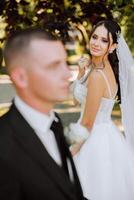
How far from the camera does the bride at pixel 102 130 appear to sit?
15.3ft

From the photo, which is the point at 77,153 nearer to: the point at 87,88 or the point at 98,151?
the point at 98,151

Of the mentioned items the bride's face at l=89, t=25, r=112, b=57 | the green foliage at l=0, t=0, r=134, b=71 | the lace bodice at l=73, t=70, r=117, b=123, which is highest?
the green foliage at l=0, t=0, r=134, b=71

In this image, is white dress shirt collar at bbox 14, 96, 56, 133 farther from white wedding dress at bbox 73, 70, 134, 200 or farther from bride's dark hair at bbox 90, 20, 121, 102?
bride's dark hair at bbox 90, 20, 121, 102

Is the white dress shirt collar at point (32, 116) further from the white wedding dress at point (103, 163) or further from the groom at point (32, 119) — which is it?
the white wedding dress at point (103, 163)

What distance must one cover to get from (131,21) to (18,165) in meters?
5.97

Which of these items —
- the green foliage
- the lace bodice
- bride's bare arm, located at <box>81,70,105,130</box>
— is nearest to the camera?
bride's bare arm, located at <box>81,70,105,130</box>

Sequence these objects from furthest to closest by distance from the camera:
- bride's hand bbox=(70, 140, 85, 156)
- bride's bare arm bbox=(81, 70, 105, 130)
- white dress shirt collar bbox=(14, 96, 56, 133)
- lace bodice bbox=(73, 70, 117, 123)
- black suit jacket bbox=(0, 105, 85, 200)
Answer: lace bodice bbox=(73, 70, 117, 123) < bride's hand bbox=(70, 140, 85, 156) < bride's bare arm bbox=(81, 70, 105, 130) < white dress shirt collar bbox=(14, 96, 56, 133) < black suit jacket bbox=(0, 105, 85, 200)

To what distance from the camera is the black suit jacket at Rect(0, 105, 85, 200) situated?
7.02 ft

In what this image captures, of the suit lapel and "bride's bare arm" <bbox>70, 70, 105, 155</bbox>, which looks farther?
"bride's bare arm" <bbox>70, 70, 105, 155</bbox>

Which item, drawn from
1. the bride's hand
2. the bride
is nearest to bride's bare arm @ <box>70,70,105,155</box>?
the bride

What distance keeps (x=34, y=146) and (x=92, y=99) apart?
239cm

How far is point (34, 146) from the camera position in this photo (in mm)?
2215

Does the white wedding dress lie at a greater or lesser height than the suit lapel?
lesser

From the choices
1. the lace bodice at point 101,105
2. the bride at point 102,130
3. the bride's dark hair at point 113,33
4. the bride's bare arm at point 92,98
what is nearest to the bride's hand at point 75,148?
the bride at point 102,130
